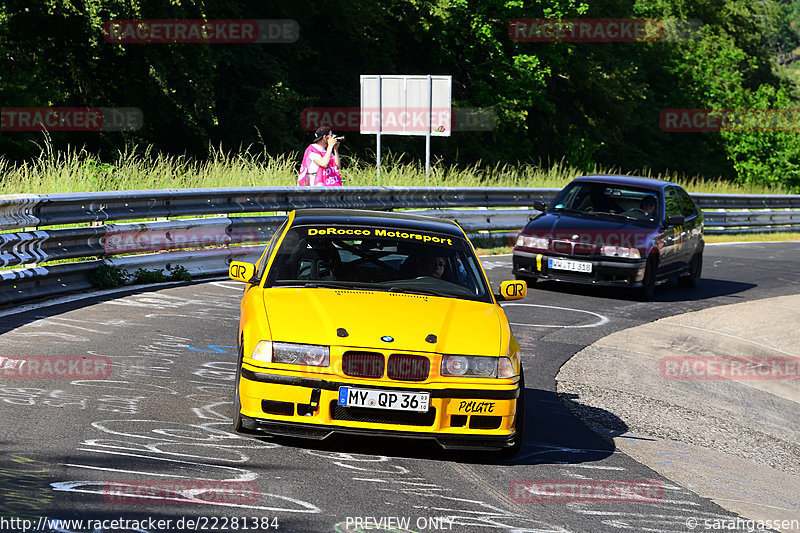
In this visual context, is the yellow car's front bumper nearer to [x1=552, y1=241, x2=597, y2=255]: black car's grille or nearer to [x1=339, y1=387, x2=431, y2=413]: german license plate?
[x1=339, y1=387, x2=431, y2=413]: german license plate

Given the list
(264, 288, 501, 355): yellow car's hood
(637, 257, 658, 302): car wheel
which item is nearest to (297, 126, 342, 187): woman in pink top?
(637, 257, 658, 302): car wheel

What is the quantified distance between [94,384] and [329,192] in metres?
9.24

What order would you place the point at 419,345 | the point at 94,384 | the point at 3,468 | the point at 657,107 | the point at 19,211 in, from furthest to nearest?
1. the point at 657,107
2. the point at 19,211
3. the point at 94,384
4. the point at 419,345
5. the point at 3,468

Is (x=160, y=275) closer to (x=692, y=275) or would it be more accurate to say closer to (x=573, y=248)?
(x=573, y=248)

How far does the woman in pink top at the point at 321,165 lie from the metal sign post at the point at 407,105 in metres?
6.79

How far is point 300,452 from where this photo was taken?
6.22 metres

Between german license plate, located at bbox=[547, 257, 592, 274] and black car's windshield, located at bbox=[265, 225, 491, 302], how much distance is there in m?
7.21

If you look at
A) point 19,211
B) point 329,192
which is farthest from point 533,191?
point 19,211

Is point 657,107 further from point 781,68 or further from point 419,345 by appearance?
point 419,345

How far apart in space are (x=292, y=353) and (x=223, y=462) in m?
0.70
